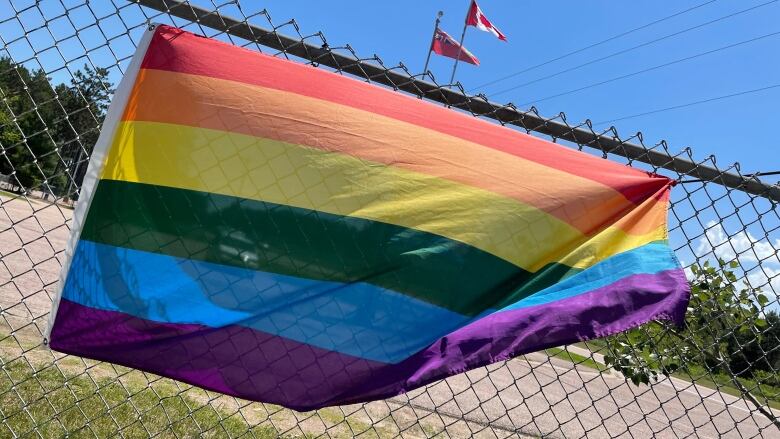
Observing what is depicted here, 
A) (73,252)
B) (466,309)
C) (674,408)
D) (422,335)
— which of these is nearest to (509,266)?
(466,309)

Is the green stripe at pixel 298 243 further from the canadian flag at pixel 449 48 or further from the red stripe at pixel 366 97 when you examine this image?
the canadian flag at pixel 449 48

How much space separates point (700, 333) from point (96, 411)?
3.19 meters

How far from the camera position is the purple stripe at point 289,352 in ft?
7.54

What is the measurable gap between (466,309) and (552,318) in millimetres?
322

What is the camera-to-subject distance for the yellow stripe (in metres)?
2.30

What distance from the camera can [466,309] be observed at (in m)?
2.45

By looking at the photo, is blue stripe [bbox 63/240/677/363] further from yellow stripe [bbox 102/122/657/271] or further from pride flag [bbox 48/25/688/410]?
yellow stripe [bbox 102/122/657/271]

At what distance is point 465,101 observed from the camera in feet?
8.73

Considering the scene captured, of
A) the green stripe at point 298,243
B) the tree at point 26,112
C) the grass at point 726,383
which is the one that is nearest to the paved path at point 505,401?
the grass at point 726,383

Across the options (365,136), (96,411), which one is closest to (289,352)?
(365,136)

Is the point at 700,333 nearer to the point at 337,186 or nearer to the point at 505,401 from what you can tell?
the point at 337,186

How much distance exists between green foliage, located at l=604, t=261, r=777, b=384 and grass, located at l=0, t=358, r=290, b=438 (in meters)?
1.80

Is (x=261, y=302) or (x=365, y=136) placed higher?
(x=365, y=136)

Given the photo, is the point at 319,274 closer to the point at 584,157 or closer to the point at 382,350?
the point at 382,350
